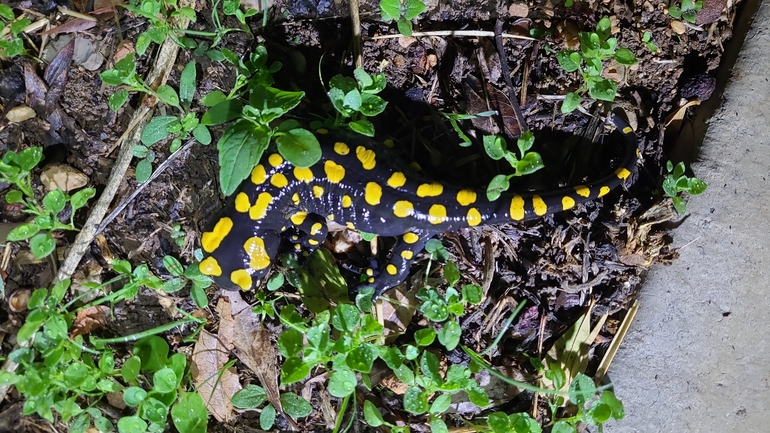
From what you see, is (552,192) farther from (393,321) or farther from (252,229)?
(252,229)

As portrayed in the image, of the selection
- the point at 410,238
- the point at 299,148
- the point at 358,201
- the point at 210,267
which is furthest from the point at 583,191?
the point at 210,267

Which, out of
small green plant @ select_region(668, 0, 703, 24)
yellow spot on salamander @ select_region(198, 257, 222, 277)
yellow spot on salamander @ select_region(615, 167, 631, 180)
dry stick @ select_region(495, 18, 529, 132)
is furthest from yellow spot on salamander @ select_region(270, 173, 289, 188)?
small green plant @ select_region(668, 0, 703, 24)

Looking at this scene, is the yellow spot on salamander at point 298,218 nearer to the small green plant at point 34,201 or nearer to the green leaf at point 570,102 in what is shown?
the small green plant at point 34,201

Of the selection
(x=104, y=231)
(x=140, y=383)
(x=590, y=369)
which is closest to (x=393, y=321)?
(x=590, y=369)

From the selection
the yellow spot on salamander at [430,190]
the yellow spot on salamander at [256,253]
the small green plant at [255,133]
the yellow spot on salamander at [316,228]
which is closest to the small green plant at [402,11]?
the small green plant at [255,133]

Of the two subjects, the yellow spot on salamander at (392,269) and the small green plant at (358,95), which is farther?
the yellow spot on salamander at (392,269)

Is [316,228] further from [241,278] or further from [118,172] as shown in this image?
[118,172]
